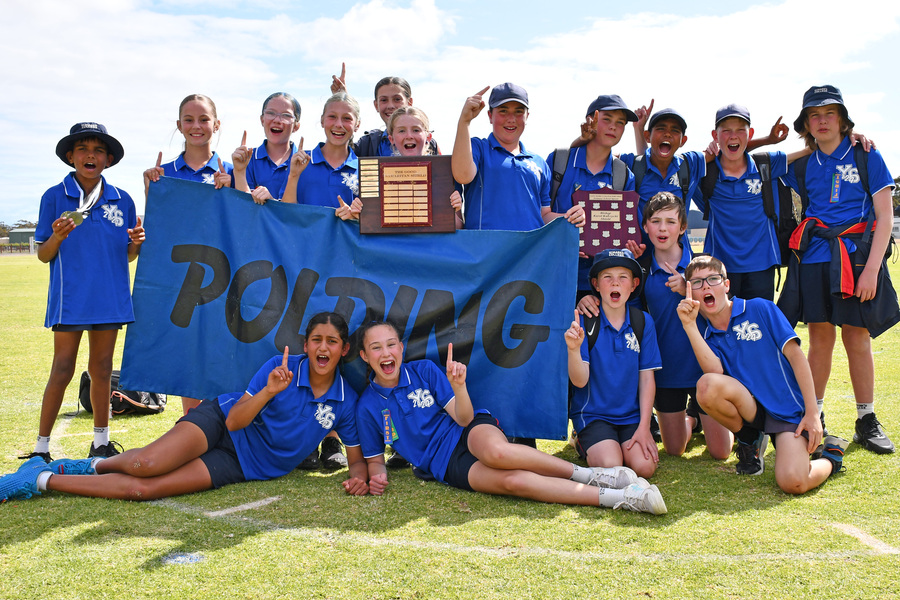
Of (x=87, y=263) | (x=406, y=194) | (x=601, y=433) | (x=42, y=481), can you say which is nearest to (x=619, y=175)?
(x=406, y=194)

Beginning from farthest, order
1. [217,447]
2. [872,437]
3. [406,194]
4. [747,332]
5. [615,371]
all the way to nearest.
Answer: [406,194], [872,437], [615,371], [747,332], [217,447]

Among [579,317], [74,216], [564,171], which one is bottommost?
[579,317]

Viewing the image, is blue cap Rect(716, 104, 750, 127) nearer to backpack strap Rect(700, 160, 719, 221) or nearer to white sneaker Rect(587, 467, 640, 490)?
backpack strap Rect(700, 160, 719, 221)

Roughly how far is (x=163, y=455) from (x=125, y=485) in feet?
0.89

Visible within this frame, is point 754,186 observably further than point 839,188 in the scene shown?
Yes

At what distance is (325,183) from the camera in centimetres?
539

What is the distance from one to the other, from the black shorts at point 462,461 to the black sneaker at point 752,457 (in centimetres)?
171

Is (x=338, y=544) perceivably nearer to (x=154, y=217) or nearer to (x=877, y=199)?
(x=154, y=217)

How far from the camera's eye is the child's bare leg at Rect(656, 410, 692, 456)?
5.14 meters

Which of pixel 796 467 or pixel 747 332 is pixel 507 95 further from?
pixel 796 467

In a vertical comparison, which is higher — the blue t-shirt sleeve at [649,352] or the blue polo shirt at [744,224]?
the blue polo shirt at [744,224]

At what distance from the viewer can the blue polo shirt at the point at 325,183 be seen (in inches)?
212

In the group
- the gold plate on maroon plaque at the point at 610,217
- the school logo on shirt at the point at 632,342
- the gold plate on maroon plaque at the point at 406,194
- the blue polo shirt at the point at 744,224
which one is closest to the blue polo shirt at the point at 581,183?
the gold plate on maroon plaque at the point at 610,217

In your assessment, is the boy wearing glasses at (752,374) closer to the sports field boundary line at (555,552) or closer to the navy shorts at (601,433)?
Answer: the navy shorts at (601,433)
